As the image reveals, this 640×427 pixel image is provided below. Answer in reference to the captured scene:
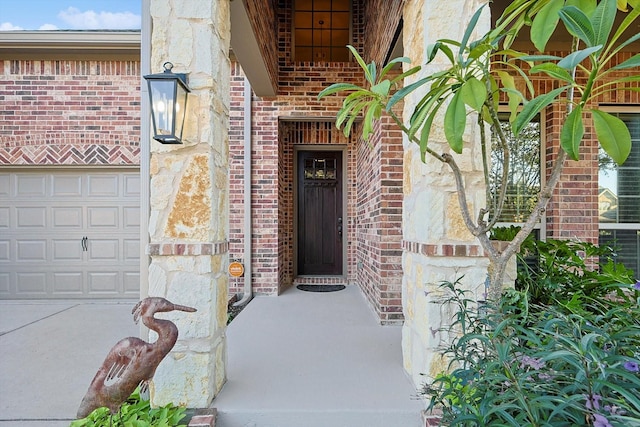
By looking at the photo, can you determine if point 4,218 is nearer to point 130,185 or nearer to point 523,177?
point 130,185

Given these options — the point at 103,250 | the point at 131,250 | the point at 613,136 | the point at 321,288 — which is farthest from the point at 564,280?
the point at 103,250

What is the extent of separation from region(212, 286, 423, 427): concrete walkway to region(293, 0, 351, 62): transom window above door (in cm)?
384

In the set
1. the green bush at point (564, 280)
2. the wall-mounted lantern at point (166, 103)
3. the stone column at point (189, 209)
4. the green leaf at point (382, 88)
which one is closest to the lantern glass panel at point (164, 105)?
the wall-mounted lantern at point (166, 103)

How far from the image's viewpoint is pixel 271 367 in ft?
6.61

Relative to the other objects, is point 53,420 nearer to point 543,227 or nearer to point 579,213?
point 543,227

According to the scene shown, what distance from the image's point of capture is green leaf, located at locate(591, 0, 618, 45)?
0.76m

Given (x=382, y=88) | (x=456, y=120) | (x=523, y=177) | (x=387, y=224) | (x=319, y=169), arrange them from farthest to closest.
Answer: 1. (x=319, y=169)
2. (x=523, y=177)
3. (x=387, y=224)
4. (x=382, y=88)
5. (x=456, y=120)

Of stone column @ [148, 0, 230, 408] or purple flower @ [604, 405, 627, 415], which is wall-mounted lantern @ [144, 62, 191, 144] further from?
purple flower @ [604, 405, 627, 415]

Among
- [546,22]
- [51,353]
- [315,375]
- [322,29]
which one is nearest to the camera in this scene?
[546,22]

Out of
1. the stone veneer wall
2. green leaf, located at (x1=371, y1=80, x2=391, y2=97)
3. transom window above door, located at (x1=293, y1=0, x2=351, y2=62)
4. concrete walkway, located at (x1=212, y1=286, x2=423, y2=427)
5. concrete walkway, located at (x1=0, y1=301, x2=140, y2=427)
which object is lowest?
concrete walkway, located at (x1=0, y1=301, x2=140, y2=427)

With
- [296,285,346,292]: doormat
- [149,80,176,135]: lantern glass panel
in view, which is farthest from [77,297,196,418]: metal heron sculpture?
[296,285,346,292]: doormat

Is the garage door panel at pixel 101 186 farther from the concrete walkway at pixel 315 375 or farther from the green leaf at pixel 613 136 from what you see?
the green leaf at pixel 613 136

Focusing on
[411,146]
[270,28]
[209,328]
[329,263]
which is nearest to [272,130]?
[270,28]

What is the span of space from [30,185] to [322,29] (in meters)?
4.69
